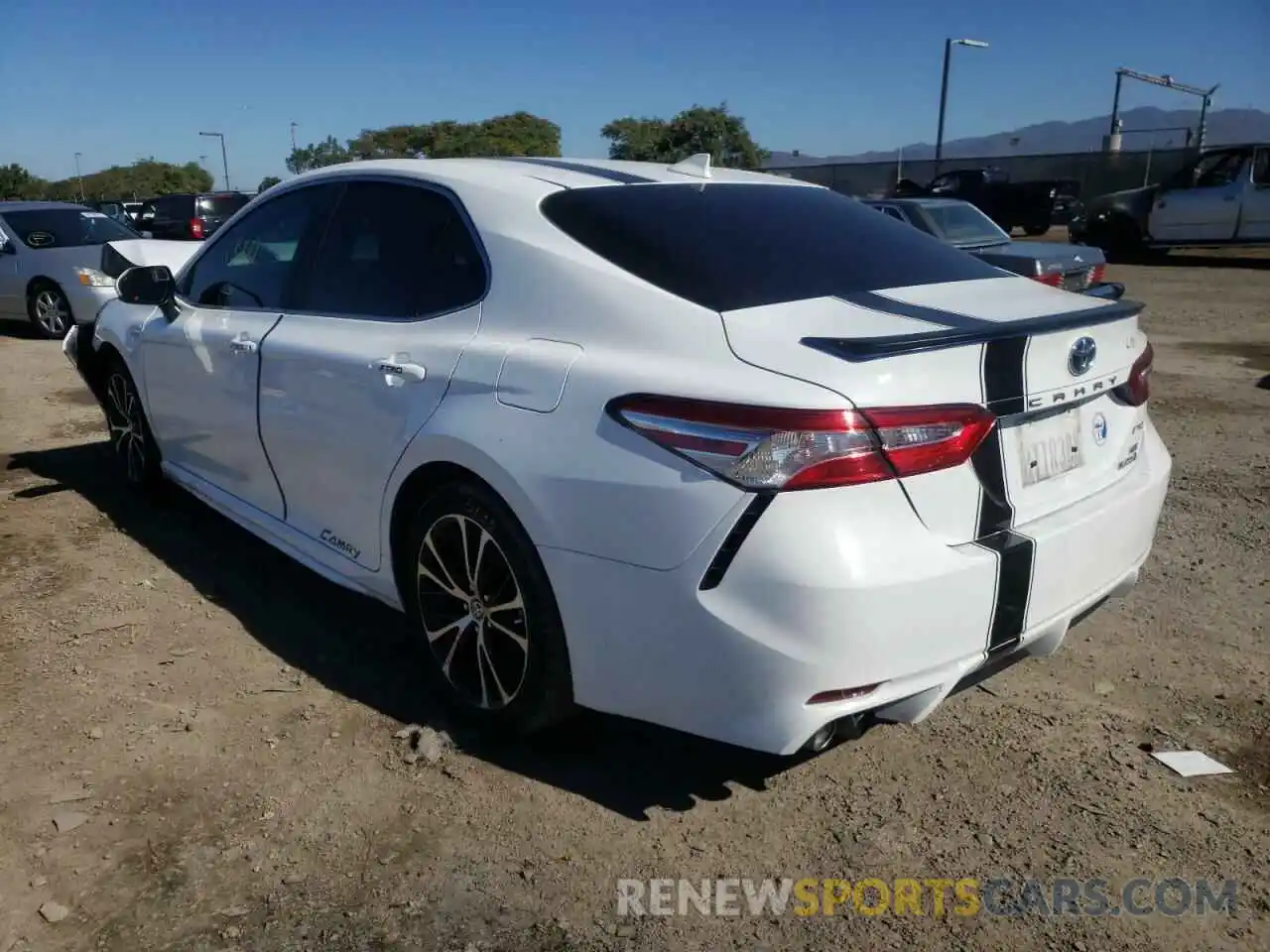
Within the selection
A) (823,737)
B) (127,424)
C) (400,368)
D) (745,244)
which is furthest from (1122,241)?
(823,737)

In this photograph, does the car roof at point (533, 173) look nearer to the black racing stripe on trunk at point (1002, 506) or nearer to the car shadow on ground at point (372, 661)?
the black racing stripe on trunk at point (1002, 506)

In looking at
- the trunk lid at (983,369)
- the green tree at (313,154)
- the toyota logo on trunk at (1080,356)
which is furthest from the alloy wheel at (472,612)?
the green tree at (313,154)

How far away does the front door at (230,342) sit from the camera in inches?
149

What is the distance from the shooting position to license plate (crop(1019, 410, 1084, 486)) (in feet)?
8.16

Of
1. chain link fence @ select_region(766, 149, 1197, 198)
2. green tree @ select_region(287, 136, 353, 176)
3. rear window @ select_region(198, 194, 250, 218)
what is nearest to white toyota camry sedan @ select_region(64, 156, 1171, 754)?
rear window @ select_region(198, 194, 250, 218)

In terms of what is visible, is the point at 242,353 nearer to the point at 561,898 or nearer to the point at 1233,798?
the point at 561,898

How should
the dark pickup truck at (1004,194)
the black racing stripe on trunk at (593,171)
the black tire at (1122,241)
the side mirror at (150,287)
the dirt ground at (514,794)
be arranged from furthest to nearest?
the dark pickup truck at (1004,194)
the black tire at (1122,241)
the side mirror at (150,287)
the black racing stripe on trunk at (593,171)
the dirt ground at (514,794)

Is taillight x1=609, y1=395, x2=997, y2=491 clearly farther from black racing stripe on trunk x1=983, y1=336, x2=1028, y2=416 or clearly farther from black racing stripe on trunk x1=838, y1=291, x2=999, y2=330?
black racing stripe on trunk x1=838, y1=291, x2=999, y2=330

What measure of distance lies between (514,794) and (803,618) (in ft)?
3.58

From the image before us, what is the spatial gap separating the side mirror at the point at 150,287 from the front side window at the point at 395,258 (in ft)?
4.12

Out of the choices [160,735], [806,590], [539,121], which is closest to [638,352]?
[806,590]

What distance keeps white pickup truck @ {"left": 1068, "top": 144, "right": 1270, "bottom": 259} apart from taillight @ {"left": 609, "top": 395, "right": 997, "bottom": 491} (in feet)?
62.3

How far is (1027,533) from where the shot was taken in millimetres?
2461

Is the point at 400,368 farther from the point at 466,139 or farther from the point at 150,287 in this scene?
the point at 466,139
